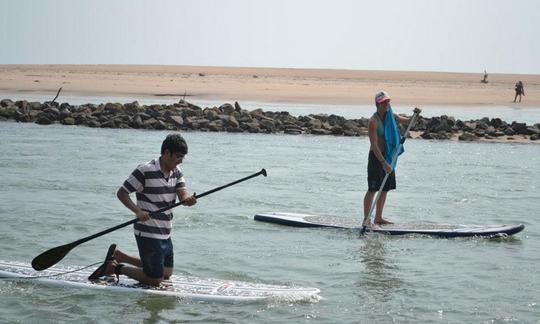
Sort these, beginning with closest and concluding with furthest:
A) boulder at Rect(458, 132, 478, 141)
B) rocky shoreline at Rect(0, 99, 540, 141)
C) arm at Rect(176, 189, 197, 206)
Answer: arm at Rect(176, 189, 197, 206), boulder at Rect(458, 132, 478, 141), rocky shoreline at Rect(0, 99, 540, 141)

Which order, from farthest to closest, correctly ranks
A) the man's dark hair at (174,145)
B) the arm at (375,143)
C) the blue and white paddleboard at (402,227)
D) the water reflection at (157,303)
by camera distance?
1. the blue and white paddleboard at (402,227)
2. the arm at (375,143)
3. the water reflection at (157,303)
4. the man's dark hair at (174,145)

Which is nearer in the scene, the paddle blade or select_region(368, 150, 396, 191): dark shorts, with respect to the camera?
the paddle blade

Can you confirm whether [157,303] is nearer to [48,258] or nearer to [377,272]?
[48,258]

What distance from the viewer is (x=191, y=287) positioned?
870 cm

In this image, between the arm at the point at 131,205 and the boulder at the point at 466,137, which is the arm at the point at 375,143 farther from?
the boulder at the point at 466,137

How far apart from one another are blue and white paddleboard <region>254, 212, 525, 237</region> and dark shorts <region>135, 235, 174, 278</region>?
4.09m

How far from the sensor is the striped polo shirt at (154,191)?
7.85 metres

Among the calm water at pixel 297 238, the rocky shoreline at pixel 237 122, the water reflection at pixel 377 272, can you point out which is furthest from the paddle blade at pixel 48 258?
the rocky shoreline at pixel 237 122

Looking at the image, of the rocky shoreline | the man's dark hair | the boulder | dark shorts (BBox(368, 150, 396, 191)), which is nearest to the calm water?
dark shorts (BBox(368, 150, 396, 191))

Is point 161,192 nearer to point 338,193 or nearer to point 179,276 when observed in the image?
point 179,276

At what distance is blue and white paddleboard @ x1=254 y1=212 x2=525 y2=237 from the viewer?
38.8ft

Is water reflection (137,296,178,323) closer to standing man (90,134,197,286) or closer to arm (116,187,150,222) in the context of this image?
standing man (90,134,197,286)

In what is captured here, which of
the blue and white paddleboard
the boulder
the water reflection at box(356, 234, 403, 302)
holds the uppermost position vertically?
the boulder

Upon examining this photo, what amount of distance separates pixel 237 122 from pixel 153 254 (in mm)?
21766
